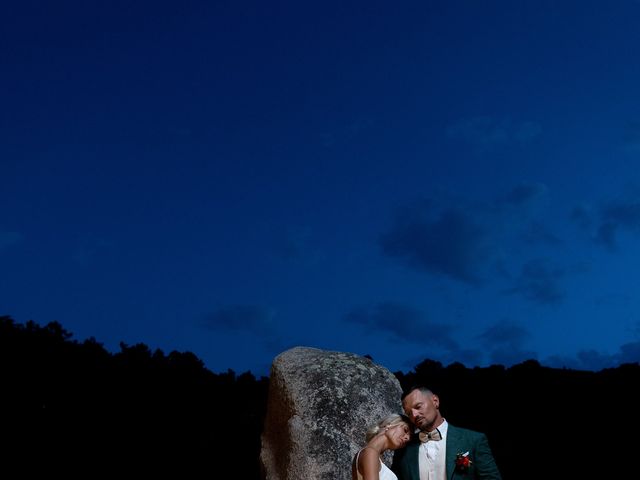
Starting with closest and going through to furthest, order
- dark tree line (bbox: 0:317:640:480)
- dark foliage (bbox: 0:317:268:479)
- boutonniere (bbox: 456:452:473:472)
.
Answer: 1. boutonniere (bbox: 456:452:473:472)
2. dark tree line (bbox: 0:317:640:480)
3. dark foliage (bbox: 0:317:268:479)

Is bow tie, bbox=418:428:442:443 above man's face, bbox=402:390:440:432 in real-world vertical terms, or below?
below

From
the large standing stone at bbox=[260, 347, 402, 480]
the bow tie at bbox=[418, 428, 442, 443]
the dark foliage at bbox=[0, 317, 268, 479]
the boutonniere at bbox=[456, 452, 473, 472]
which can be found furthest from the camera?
the dark foliage at bbox=[0, 317, 268, 479]

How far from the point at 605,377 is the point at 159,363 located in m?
7.34

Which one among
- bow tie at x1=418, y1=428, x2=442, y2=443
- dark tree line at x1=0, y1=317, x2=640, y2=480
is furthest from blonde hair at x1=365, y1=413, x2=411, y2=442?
dark tree line at x1=0, y1=317, x2=640, y2=480

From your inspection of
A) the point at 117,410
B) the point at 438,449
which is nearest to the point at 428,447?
the point at 438,449

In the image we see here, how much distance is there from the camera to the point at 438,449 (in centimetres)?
710

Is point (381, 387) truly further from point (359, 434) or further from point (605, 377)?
point (605, 377)

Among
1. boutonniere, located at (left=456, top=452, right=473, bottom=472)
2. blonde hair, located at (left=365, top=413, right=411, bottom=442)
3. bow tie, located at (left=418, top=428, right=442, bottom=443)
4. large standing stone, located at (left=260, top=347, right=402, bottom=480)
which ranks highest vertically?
large standing stone, located at (left=260, top=347, right=402, bottom=480)

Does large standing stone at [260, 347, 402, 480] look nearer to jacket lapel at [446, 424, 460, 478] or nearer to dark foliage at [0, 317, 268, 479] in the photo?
jacket lapel at [446, 424, 460, 478]

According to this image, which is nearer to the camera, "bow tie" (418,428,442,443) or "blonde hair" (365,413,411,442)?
"bow tie" (418,428,442,443)

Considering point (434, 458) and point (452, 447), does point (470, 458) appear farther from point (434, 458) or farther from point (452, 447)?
point (434, 458)

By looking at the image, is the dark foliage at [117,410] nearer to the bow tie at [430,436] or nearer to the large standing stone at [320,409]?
the large standing stone at [320,409]

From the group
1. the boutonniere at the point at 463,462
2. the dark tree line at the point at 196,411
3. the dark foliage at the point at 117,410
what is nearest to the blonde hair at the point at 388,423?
the boutonniere at the point at 463,462

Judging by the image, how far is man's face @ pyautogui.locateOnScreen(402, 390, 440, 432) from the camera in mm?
7055
